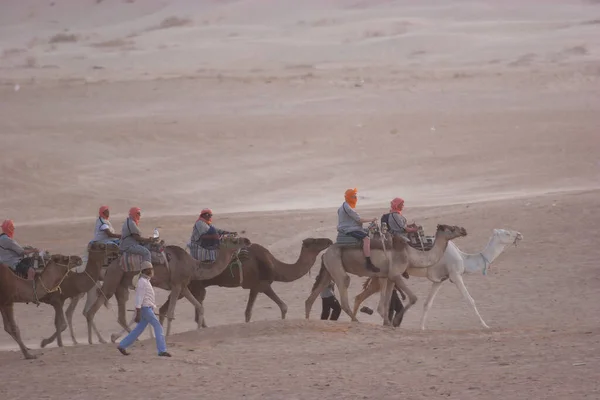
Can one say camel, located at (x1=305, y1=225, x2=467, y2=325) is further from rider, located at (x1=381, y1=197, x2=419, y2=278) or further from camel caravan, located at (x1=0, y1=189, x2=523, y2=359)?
rider, located at (x1=381, y1=197, x2=419, y2=278)

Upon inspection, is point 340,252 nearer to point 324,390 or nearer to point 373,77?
point 324,390

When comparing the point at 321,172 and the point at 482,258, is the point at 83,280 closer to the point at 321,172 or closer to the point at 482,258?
the point at 482,258

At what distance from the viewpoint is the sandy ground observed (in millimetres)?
16219

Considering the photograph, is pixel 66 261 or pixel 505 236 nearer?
pixel 66 261

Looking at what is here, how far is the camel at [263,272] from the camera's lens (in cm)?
2095

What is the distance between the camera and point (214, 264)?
20.1m

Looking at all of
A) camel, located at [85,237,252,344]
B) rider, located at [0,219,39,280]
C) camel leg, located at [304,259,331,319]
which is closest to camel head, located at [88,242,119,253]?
camel, located at [85,237,252,344]

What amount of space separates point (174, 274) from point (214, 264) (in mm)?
590

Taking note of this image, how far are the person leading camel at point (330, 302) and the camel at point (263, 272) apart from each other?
0.50 metres

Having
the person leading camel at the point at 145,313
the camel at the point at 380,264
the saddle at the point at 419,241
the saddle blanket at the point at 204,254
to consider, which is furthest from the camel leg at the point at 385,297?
the person leading camel at the point at 145,313

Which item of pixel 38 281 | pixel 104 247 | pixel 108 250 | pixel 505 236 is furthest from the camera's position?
pixel 505 236

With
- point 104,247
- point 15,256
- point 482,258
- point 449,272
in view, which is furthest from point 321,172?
point 15,256

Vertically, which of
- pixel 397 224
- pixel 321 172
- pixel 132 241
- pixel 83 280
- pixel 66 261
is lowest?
pixel 83 280

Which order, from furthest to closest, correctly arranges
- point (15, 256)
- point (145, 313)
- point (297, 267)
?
point (297, 267) < point (15, 256) < point (145, 313)
